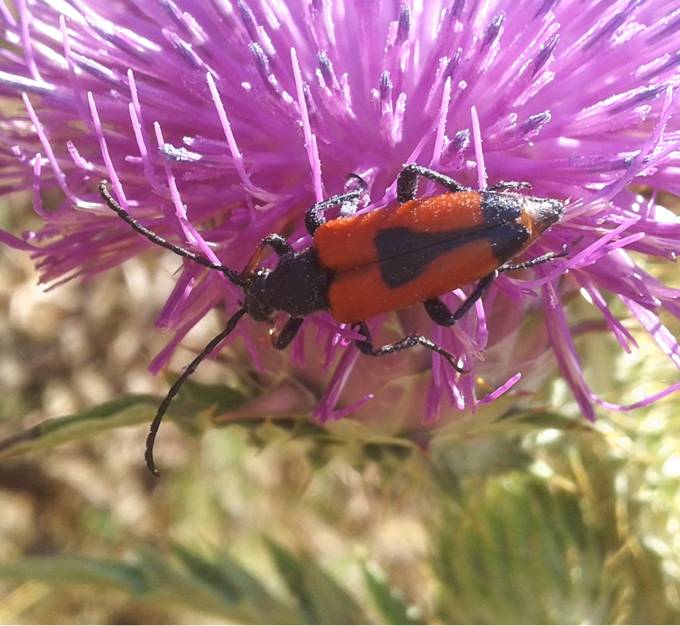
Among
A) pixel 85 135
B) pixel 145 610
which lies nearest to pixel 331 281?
pixel 85 135

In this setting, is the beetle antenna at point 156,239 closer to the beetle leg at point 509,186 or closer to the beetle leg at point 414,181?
the beetle leg at point 414,181

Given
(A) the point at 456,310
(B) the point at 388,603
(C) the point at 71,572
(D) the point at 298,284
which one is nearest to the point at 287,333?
(D) the point at 298,284

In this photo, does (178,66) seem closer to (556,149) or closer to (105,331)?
(556,149)

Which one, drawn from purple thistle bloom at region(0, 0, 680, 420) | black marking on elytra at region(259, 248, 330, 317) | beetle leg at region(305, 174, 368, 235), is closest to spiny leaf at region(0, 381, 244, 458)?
purple thistle bloom at region(0, 0, 680, 420)

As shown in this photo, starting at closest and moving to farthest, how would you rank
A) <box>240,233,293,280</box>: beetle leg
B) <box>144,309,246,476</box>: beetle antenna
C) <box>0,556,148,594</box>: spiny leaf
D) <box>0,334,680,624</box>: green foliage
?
<box>240,233,293,280</box>: beetle leg < <box>144,309,246,476</box>: beetle antenna < <box>0,334,680,624</box>: green foliage < <box>0,556,148,594</box>: spiny leaf

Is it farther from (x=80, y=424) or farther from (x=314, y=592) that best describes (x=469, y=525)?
(x=80, y=424)

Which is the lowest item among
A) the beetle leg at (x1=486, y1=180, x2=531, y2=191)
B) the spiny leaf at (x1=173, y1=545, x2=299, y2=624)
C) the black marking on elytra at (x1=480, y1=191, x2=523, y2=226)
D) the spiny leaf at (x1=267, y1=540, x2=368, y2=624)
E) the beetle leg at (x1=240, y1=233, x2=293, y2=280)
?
the spiny leaf at (x1=267, y1=540, x2=368, y2=624)

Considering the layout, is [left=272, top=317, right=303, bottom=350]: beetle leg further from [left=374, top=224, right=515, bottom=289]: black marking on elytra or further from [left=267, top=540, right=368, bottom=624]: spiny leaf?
[left=267, top=540, right=368, bottom=624]: spiny leaf

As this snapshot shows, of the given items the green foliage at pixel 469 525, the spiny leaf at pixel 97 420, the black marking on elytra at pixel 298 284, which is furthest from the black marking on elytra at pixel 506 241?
the spiny leaf at pixel 97 420
